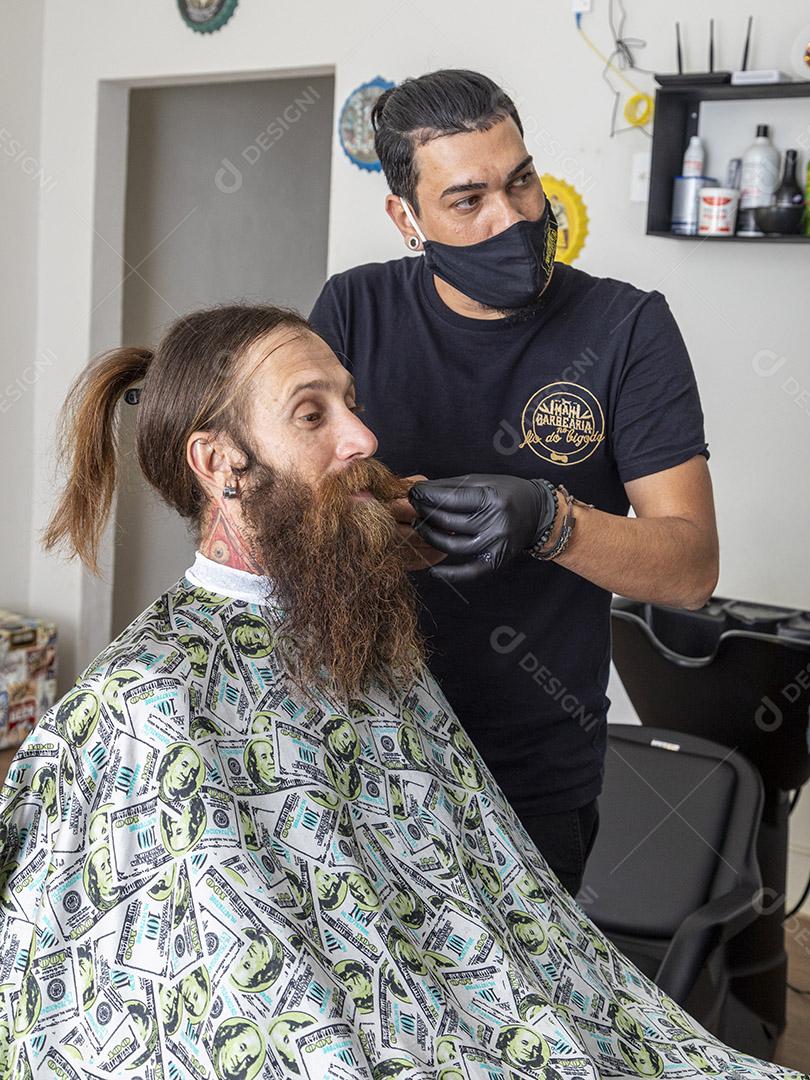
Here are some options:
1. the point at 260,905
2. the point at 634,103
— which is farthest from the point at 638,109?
the point at 260,905

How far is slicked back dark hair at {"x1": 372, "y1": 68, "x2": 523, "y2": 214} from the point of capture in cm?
147

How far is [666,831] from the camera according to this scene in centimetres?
237

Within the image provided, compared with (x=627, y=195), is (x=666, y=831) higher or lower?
lower

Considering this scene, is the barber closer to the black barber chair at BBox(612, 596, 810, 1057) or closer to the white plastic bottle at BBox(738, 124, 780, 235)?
the black barber chair at BBox(612, 596, 810, 1057)

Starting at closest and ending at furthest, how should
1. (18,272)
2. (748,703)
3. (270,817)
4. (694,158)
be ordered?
1. (270,817)
2. (748,703)
3. (694,158)
4. (18,272)

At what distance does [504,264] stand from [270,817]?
748 millimetres

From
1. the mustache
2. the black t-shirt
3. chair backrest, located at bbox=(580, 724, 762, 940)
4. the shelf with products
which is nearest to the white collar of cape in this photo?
the mustache

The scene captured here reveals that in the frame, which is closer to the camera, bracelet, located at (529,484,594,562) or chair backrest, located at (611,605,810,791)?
bracelet, located at (529,484,594,562)

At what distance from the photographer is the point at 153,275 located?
186 inches

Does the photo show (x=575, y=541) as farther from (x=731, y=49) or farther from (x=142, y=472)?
(x=731, y=49)

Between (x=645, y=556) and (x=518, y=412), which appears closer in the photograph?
(x=645, y=556)

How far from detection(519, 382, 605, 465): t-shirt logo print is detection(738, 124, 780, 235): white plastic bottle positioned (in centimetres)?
164

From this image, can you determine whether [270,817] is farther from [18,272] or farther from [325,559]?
[18,272]

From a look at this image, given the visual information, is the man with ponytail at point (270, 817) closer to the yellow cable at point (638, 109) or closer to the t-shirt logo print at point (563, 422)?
the t-shirt logo print at point (563, 422)
